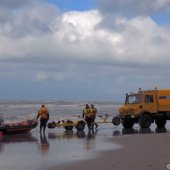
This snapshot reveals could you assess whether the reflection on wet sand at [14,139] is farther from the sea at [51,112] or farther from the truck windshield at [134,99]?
the sea at [51,112]

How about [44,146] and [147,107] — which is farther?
[147,107]

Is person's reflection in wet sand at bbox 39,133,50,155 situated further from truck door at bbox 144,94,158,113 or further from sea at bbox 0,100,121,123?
sea at bbox 0,100,121,123

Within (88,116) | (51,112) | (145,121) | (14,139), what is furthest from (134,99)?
(51,112)

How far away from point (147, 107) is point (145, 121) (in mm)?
885

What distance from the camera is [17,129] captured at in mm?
25172

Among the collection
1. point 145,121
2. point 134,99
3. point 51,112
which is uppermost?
point 134,99

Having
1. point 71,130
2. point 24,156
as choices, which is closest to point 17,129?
point 71,130

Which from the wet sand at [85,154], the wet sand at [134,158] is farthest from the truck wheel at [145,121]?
the wet sand at [134,158]

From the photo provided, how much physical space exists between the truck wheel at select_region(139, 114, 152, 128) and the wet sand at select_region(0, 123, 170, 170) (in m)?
8.06

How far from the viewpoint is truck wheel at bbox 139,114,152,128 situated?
2937cm

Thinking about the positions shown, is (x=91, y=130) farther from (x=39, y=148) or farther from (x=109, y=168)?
(x=109, y=168)

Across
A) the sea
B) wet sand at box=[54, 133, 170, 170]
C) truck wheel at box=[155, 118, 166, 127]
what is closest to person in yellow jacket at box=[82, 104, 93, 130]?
truck wheel at box=[155, 118, 166, 127]

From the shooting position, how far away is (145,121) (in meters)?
29.4

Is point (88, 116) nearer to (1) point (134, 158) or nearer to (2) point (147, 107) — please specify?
(2) point (147, 107)
